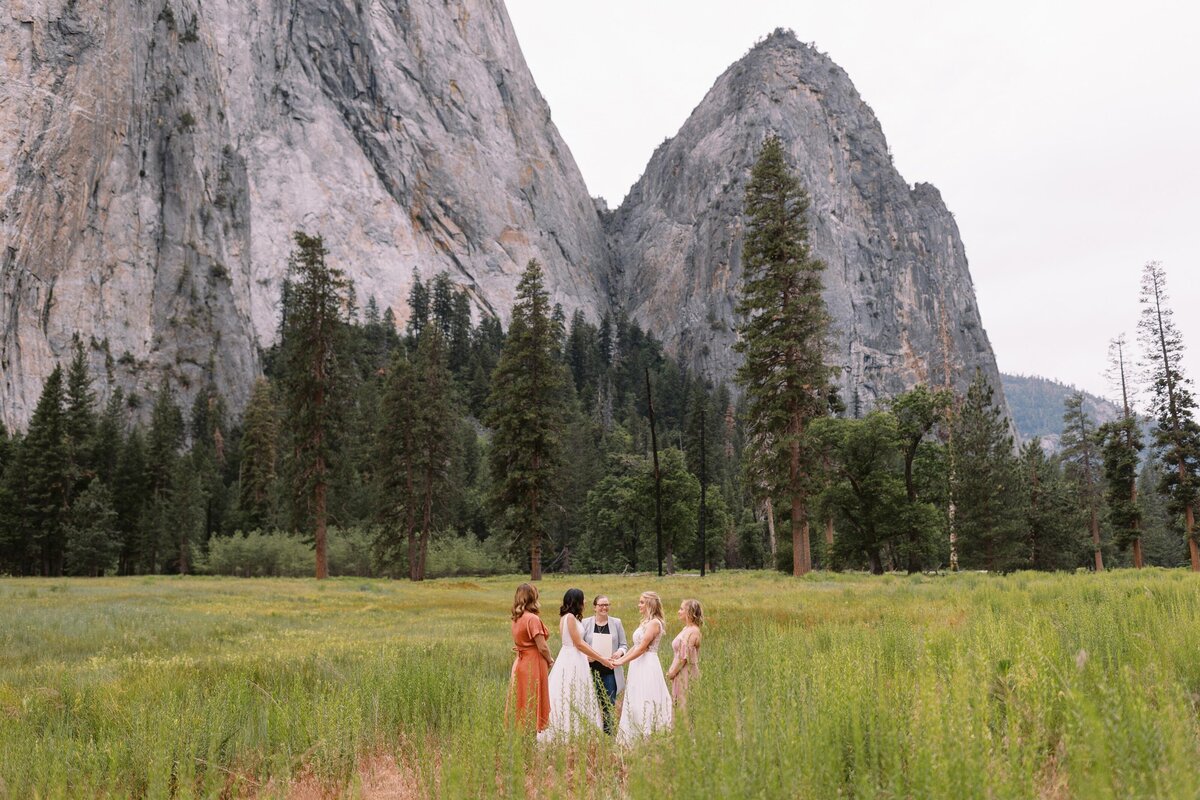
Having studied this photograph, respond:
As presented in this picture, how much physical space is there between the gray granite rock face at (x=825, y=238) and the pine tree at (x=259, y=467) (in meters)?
110

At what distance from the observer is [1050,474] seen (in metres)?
72.6

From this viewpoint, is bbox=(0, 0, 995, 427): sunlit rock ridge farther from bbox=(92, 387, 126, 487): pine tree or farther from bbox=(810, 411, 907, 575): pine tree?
bbox=(92, 387, 126, 487): pine tree

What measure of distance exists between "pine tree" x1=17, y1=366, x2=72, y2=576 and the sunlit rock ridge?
19.4 meters

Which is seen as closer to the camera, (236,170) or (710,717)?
(710,717)

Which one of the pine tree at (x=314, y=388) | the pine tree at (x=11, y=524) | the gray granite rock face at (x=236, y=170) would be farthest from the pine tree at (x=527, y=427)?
the gray granite rock face at (x=236, y=170)

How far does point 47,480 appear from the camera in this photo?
Answer: 6041 cm

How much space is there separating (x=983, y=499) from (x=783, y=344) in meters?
24.8

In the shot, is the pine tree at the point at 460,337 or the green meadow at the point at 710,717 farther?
the pine tree at the point at 460,337

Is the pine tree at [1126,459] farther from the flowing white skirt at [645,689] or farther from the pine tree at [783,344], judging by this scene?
the flowing white skirt at [645,689]

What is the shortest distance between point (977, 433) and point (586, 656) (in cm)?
5026

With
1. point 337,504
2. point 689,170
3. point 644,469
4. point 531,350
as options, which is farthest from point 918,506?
point 689,170

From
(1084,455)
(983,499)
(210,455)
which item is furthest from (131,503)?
(1084,455)

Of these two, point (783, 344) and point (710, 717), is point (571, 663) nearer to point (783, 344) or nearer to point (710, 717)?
point (710, 717)

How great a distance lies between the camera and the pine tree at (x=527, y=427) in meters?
44.9
